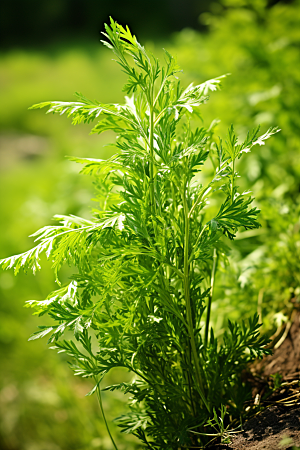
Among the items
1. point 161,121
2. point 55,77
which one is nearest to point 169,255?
point 161,121

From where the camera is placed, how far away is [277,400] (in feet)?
1.86

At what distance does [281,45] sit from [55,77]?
378 centimetres

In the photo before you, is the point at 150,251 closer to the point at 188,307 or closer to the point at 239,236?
the point at 188,307

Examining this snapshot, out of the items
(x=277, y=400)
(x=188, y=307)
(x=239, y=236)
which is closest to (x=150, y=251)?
(x=188, y=307)

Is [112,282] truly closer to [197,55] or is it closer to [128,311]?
[128,311]

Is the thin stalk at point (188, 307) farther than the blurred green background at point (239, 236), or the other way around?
the blurred green background at point (239, 236)

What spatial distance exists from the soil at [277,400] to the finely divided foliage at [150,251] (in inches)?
1.7

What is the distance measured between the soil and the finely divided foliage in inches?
1.7

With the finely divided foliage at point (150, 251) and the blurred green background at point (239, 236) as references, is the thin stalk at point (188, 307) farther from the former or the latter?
the blurred green background at point (239, 236)

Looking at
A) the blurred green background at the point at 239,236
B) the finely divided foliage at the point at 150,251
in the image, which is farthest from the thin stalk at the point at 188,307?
the blurred green background at the point at 239,236

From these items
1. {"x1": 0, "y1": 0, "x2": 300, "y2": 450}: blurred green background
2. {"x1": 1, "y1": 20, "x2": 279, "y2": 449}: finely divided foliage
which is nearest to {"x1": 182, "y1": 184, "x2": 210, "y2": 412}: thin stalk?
{"x1": 1, "y1": 20, "x2": 279, "y2": 449}: finely divided foliage

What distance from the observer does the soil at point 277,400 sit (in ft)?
1.59

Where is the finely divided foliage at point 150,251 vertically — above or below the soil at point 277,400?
above

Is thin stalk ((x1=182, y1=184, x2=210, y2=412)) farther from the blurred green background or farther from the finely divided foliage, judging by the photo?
the blurred green background
